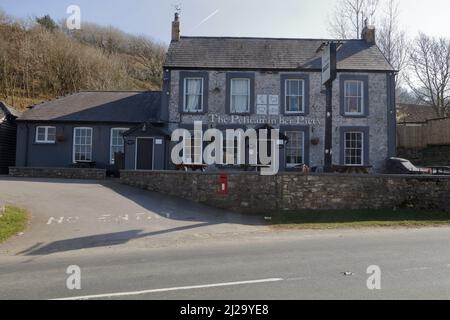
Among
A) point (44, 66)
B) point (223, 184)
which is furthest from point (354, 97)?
point (44, 66)

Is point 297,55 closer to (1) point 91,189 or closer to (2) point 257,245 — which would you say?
(1) point 91,189

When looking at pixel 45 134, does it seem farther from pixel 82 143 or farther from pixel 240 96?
pixel 240 96

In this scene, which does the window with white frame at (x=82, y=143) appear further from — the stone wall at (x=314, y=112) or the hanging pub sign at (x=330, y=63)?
the hanging pub sign at (x=330, y=63)

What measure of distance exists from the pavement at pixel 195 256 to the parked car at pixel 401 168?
7986 mm

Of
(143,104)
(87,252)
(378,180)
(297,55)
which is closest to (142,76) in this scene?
(143,104)

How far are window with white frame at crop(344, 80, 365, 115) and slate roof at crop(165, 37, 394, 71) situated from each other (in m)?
0.96

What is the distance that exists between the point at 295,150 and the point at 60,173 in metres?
13.9

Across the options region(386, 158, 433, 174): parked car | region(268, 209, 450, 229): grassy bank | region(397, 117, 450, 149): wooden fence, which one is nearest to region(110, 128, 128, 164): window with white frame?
region(268, 209, 450, 229): grassy bank

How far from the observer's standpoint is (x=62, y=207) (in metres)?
15.3

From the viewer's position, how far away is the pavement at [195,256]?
245 inches

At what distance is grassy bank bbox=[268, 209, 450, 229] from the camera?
49.2 feet

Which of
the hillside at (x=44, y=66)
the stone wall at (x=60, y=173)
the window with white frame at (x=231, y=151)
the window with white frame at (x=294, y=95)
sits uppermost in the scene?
the hillside at (x=44, y=66)

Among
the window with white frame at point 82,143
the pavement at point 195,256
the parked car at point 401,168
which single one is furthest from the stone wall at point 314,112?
the pavement at point 195,256

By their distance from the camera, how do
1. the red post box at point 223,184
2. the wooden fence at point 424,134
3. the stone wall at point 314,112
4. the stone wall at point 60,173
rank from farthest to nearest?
1. the wooden fence at point 424,134
2. the stone wall at point 314,112
3. the stone wall at point 60,173
4. the red post box at point 223,184
